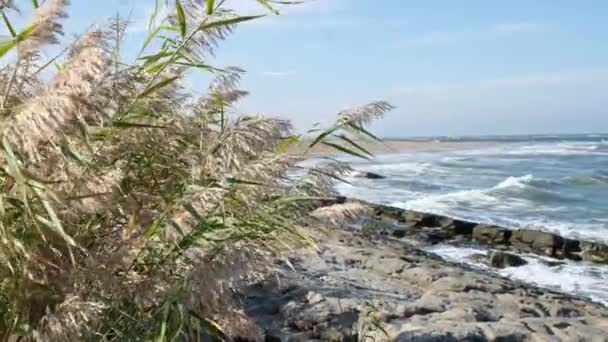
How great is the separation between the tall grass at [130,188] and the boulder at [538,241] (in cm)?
999

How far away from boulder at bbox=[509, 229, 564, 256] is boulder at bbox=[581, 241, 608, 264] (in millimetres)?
419

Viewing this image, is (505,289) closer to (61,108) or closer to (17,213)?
(17,213)

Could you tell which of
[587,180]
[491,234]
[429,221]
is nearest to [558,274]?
[491,234]

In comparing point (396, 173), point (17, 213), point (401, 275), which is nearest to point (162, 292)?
point (17, 213)

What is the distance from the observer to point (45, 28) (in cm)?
199

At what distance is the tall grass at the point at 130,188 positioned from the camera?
1982 millimetres

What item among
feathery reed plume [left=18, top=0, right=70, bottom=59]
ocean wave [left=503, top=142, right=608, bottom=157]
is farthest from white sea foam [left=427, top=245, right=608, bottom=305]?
ocean wave [left=503, top=142, right=608, bottom=157]

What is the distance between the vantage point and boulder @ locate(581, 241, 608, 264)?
11.3 m

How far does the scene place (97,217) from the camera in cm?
255

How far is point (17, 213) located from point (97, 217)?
1.00 feet

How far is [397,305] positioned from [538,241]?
26.4 ft

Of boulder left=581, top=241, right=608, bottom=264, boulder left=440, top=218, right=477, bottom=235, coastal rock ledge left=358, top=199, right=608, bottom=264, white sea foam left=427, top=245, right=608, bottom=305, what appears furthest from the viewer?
boulder left=440, top=218, right=477, bottom=235

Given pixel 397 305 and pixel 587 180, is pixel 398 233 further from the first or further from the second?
pixel 587 180

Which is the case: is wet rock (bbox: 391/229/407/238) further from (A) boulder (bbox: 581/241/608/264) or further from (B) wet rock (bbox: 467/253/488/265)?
(A) boulder (bbox: 581/241/608/264)
